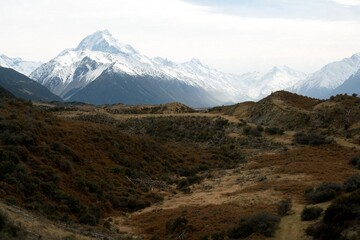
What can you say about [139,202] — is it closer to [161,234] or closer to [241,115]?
[161,234]

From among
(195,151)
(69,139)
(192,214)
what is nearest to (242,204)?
(192,214)

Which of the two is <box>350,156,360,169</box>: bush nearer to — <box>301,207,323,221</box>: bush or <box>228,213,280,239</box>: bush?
<box>301,207,323,221</box>: bush

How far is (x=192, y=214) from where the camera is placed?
26.2 metres

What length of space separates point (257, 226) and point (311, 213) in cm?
297

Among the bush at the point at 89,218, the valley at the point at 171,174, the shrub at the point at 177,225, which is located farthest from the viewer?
the bush at the point at 89,218

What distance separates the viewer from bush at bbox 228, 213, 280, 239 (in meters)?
20.6

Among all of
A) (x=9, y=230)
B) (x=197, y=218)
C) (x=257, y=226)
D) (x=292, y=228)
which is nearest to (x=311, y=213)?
(x=292, y=228)

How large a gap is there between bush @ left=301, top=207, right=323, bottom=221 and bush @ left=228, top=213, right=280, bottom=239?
1.39 meters

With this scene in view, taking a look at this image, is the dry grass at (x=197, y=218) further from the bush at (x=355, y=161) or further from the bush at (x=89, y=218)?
the bush at (x=355, y=161)

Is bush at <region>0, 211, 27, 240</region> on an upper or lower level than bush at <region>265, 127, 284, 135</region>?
upper

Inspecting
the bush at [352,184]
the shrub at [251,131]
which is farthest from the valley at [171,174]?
the bush at [352,184]

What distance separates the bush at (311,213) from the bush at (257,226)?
1.39 m

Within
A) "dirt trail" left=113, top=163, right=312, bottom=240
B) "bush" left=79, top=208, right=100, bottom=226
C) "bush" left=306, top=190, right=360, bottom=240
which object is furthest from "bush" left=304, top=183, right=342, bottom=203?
"bush" left=79, top=208, right=100, bottom=226

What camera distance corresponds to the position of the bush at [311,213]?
2136cm
